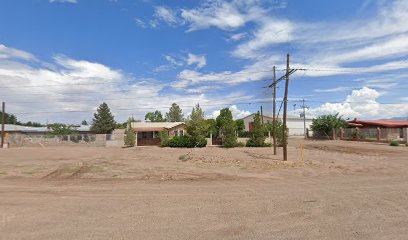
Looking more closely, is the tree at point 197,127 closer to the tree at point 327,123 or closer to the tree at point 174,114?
the tree at point 327,123

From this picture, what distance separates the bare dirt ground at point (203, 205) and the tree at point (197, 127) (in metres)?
24.9

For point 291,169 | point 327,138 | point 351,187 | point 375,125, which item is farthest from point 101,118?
point 351,187

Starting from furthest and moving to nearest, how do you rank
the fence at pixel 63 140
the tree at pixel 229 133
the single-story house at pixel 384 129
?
the fence at pixel 63 140 < the single-story house at pixel 384 129 < the tree at pixel 229 133

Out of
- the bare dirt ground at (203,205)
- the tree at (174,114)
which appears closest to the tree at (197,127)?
the bare dirt ground at (203,205)

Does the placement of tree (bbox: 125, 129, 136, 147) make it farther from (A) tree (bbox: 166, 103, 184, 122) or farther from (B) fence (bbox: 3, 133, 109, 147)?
(A) tree (bbox: 166, 103, 184, 122)

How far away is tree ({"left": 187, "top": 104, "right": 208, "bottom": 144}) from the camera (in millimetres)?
41156

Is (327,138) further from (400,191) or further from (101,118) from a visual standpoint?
(101,118)

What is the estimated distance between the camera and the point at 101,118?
82750 millimetres

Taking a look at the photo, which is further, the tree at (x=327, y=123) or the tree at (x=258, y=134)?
the tree at (x=327, y=123)

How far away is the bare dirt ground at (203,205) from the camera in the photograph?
685cm

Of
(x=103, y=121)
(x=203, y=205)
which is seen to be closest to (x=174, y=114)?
(x=103, y=121)

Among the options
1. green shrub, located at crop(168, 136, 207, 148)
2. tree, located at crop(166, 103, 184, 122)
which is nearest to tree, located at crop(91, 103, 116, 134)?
tree, located at crop(166, 103, 184, 122)

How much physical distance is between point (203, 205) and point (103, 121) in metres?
77.5

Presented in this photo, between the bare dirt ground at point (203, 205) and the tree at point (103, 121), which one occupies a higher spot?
the tree at point (103, 121)
